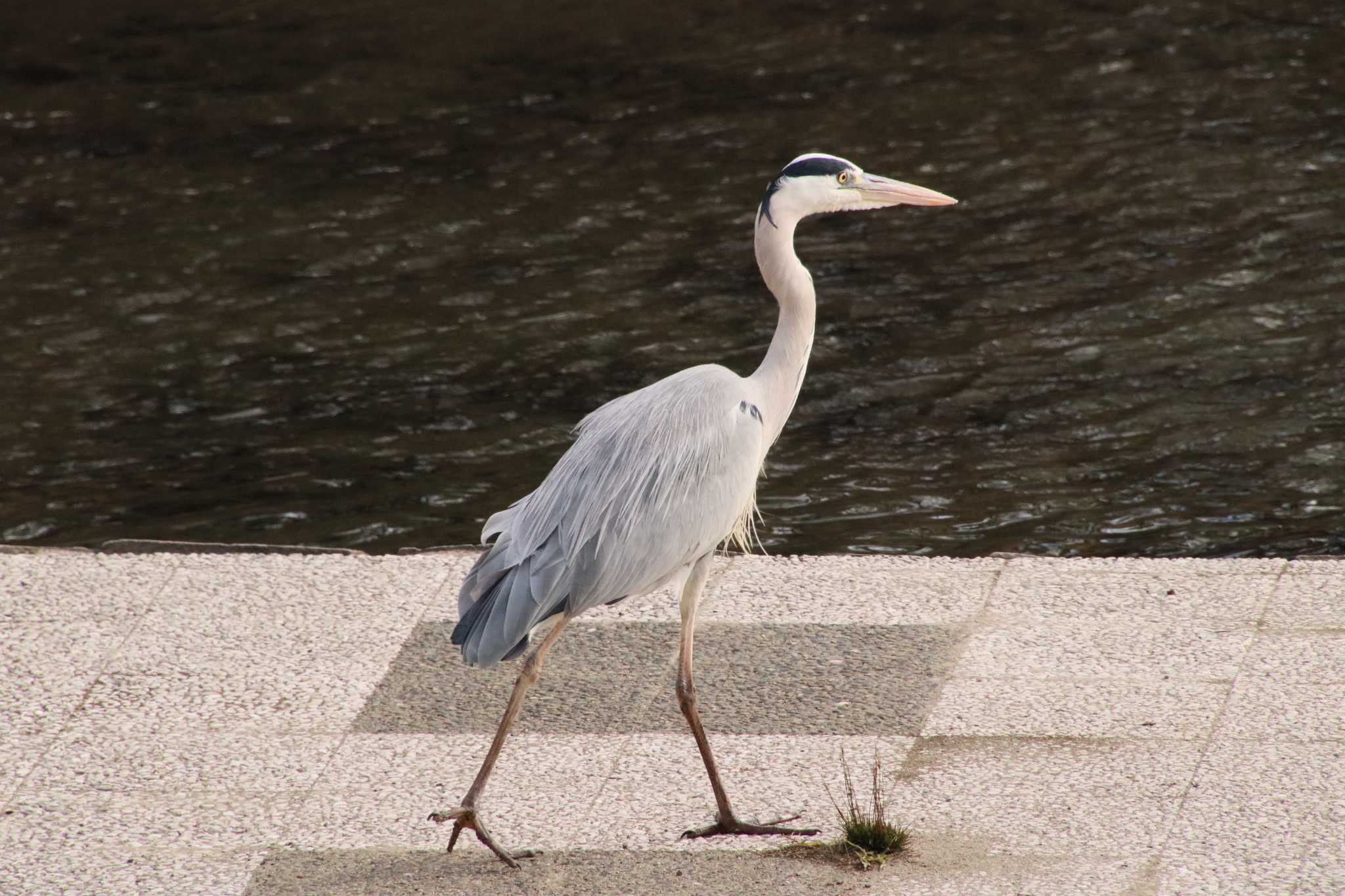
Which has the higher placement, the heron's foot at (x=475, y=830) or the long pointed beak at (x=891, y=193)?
the long pointed beak at (x=891, y=193)


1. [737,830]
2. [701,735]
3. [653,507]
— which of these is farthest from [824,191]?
[737,830]

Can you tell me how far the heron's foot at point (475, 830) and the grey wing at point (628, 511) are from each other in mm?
457

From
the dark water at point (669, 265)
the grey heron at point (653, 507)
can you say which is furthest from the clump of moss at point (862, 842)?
the dark water at point (669, 265)

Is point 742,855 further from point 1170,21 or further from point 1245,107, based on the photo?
point 1170,21

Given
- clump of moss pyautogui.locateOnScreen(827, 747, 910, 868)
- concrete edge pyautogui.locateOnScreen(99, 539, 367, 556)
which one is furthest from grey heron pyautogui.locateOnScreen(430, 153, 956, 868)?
concrete edge pyautogui.locateOnScreen(99, 539, 367, 556)

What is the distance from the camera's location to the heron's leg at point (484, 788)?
4824 millimetres

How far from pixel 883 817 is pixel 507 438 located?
470cm

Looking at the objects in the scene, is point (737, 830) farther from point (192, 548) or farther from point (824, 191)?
point (192, 548)

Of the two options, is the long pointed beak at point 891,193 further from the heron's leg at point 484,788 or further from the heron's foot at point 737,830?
the heron's foot at point 737,830

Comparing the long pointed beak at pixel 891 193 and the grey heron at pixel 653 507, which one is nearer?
the grey heron at pixel 653 507

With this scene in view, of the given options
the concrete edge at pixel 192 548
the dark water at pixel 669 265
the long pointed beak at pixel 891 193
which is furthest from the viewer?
the dark water at pixel 669 265

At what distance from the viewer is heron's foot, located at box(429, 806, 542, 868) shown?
4.80m

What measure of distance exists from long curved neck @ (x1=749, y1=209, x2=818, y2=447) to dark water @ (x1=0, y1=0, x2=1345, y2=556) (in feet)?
9.14

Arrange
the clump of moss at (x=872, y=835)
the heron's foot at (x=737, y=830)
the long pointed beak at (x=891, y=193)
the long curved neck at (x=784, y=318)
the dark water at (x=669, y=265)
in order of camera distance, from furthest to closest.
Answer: the dark water at (x=669, y=265)
the long pointed beak at (x=891, y=193)
the long curved neck at (x=784, y=318)
the heron's foot at (x=737, y=830)
the clump of moss at (x=872, y=835)
